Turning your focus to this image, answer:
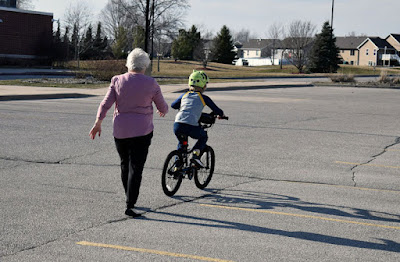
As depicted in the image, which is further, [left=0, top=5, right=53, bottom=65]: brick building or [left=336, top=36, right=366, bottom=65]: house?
[left=336, top=36, right=366, bottom=65]: house

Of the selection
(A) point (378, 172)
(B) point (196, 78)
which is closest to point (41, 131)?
(B) point (196, 78)

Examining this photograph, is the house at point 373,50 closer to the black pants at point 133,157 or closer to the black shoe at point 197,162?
the black shoe at point 197,162

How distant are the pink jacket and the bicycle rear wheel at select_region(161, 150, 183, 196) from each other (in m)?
0.89

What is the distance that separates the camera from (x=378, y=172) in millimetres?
9570

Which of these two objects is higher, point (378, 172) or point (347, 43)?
point (347, 43)

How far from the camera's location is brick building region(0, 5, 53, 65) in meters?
60.1

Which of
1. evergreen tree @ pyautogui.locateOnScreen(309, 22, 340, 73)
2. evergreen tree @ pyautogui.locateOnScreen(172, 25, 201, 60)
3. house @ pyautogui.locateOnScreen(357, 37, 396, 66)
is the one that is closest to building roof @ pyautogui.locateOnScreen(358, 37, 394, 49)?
house @ pyautogui.locateOnScreen(357, 37, 396, 66)

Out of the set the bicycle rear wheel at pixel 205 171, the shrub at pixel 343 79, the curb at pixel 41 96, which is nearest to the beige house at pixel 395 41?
the shrub at pixel 343 79

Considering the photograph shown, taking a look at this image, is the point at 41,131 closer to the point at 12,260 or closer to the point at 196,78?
the point at 196,78

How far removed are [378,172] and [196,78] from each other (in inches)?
154

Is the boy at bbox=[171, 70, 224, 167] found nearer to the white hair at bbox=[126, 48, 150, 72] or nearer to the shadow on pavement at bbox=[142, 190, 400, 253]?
the shadow on pavement at bbox=[142, 190, 400, 253]

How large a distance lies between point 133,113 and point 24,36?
5889cm

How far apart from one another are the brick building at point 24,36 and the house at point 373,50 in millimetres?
86425

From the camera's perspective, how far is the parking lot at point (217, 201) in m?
5.31
